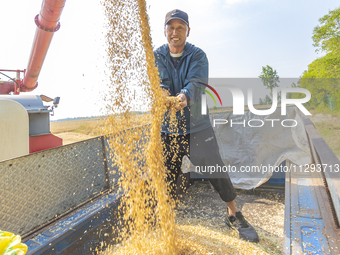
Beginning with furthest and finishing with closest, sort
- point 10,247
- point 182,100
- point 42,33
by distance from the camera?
point 42,33, point 182,100, point 10,247

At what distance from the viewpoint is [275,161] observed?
10.3ft

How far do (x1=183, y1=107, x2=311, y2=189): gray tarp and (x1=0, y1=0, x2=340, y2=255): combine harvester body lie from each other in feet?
2.58

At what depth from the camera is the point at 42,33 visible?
328 cm

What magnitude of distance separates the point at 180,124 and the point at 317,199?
1.25m

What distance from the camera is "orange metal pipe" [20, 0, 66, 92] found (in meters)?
2.78

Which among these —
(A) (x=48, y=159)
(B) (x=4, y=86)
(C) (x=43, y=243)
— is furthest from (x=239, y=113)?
(B) (x=4, y=86)

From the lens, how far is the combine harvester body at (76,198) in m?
1.30

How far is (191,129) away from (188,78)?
482 millimetres

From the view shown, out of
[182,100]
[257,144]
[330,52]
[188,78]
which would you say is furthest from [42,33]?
[330,52]

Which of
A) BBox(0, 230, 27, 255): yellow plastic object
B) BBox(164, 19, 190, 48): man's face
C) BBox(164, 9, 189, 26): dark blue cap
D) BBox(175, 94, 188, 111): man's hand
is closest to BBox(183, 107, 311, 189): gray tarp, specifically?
BBox(175, 94, 188, 111): man's hand

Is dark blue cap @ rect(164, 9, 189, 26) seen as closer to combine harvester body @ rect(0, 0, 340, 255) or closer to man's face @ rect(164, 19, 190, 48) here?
man's face @ rect(164, 19, 190, 48)

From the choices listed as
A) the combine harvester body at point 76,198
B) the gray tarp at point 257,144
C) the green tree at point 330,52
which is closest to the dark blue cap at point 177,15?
the combine harvester body at point 76,198

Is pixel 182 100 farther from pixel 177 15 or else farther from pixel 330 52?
pixel 330 52

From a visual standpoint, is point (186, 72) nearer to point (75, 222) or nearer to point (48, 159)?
point (48, 159)
